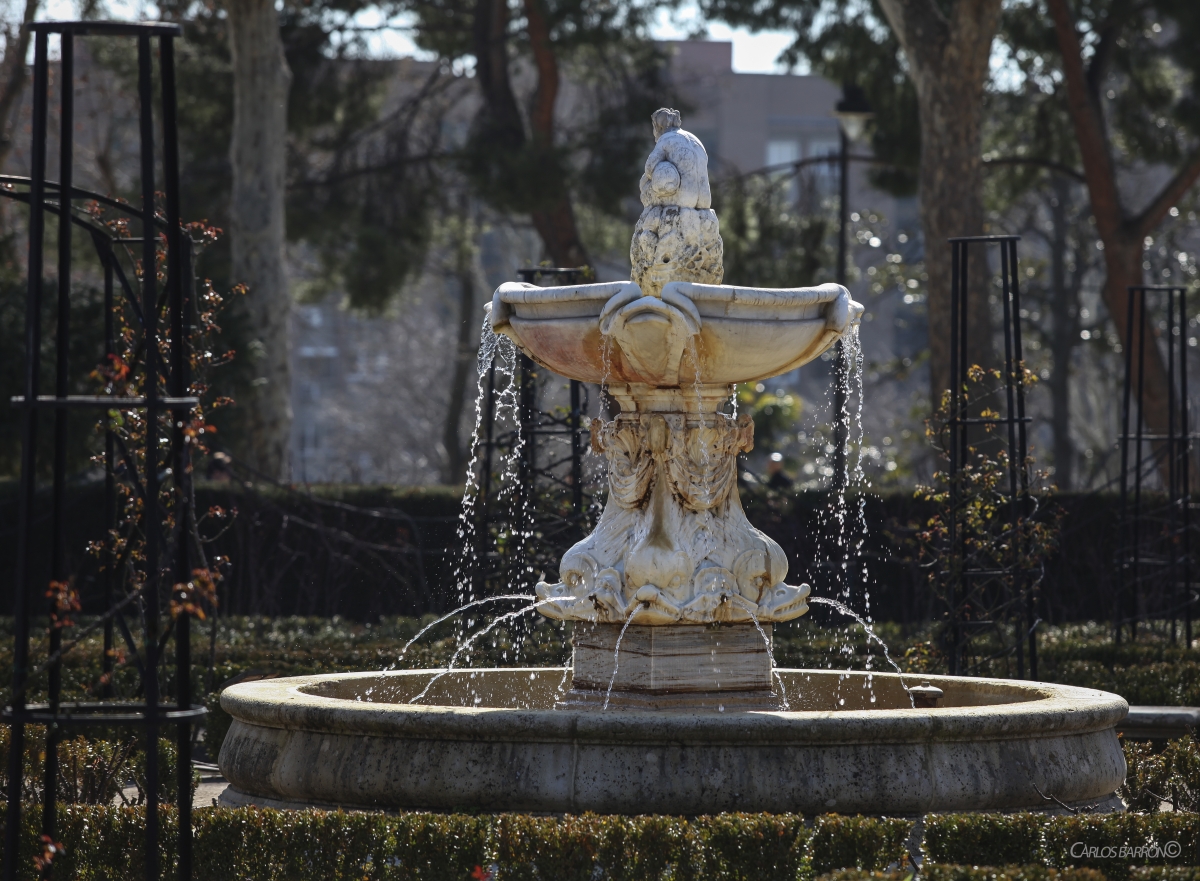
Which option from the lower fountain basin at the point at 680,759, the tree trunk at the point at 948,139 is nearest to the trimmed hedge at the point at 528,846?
the lower fountain basin at the point at 680,759

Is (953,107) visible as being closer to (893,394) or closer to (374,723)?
(374,723)

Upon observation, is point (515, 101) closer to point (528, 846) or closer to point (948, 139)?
point (948, 139)

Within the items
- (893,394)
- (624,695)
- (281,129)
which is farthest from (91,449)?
(893,394)

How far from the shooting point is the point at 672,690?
6895 millimetres

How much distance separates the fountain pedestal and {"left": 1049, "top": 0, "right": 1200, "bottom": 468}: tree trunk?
1213 cm

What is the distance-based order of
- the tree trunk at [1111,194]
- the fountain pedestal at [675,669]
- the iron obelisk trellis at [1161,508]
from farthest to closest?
the tree trunk at [1111,194], the iron obelisk trellis at [1161,508], the fountain pedestal at [675,669]

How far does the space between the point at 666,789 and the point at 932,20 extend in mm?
Answer: 12415

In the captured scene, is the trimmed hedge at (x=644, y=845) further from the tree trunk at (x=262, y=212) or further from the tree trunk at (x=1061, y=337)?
the tree trunk at (x=1061, y=337)

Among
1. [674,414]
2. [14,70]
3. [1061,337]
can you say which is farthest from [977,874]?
[1061,337]

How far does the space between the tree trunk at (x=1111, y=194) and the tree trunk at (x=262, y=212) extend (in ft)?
27.3

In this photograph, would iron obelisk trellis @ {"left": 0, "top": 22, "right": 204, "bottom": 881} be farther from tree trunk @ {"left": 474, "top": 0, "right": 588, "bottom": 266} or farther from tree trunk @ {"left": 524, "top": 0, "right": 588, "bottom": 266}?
tree trunk @ {"left": 524, "top": 0, "right": 588, "bottom": 266}

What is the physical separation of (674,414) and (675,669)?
106 cm

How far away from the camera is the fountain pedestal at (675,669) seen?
6.89 m

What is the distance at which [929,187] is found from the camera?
16.4m
